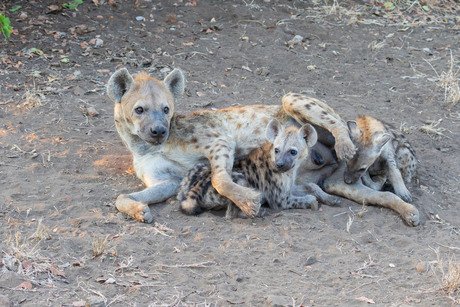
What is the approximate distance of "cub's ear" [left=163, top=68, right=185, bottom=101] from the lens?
4.55 metres

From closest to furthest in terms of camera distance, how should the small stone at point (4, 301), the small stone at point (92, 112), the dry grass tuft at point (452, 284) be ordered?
the small stone at point (4, 301) < the dry grass tuft at point (452, 284) < the small stone at point (92, 112)

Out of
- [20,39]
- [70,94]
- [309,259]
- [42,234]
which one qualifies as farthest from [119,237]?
[20,39]

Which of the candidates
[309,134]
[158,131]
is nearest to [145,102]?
[158,131]

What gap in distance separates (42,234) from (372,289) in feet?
6.41

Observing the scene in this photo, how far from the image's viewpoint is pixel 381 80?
6.79m

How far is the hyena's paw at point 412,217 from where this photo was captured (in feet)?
13.5

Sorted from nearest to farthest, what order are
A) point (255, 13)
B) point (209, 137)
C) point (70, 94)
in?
point (209, 137)
point (70, 94)
point (255, 13)

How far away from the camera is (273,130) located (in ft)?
14.6

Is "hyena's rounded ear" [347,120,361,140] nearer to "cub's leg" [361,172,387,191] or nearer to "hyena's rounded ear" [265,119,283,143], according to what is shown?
"cub's leg" [361,172,387,191]

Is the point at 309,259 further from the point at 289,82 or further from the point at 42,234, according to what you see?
the point at 289,82

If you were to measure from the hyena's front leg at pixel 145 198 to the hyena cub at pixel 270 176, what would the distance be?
131mm

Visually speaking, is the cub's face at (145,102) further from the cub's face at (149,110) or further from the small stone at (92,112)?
the small stone at (92,112)

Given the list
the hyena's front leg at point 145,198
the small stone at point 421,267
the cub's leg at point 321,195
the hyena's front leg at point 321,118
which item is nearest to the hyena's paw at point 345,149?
the hyena's front leg at point 321,118

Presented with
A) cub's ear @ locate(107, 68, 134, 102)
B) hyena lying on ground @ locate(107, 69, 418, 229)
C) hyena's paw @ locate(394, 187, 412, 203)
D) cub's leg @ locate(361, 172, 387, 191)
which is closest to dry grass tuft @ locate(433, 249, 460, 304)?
hyena lying on ground @ locate(107, 69, 418, 229)
